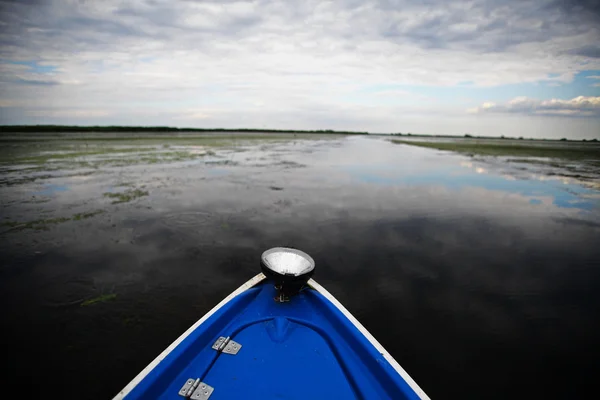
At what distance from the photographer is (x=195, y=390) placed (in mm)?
2152

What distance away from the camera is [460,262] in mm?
6129

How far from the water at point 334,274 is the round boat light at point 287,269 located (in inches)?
72.8

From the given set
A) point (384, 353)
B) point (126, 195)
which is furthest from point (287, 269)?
point (126, 195)

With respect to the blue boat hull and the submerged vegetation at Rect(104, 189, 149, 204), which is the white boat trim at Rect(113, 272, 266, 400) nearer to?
the blue boat hull

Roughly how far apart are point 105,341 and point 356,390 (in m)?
3.59

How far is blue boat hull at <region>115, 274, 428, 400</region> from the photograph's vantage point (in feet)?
7.20

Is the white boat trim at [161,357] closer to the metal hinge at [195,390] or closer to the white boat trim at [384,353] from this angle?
the metal hinge at [195,390]

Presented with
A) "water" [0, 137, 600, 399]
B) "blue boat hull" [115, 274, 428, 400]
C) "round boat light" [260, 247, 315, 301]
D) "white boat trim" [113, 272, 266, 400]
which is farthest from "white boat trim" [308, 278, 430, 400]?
"water" [0, 137, 600, 399]

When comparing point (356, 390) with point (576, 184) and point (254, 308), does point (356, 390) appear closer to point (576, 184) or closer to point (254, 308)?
point (254, 308)

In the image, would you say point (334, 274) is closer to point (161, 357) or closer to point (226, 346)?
point (226, 346)

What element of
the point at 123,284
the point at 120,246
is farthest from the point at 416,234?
the point at 120,246

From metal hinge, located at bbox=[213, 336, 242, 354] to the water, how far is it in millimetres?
1603

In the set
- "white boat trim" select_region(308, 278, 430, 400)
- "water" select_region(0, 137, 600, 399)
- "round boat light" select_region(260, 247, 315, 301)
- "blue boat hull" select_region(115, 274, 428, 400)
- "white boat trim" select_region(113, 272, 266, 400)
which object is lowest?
"water" select_region(0, 137, 600, 399)

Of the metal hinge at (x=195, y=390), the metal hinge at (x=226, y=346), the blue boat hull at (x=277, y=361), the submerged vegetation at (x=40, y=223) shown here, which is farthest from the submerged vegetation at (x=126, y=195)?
the metal hinge at (x=195, y=390)
